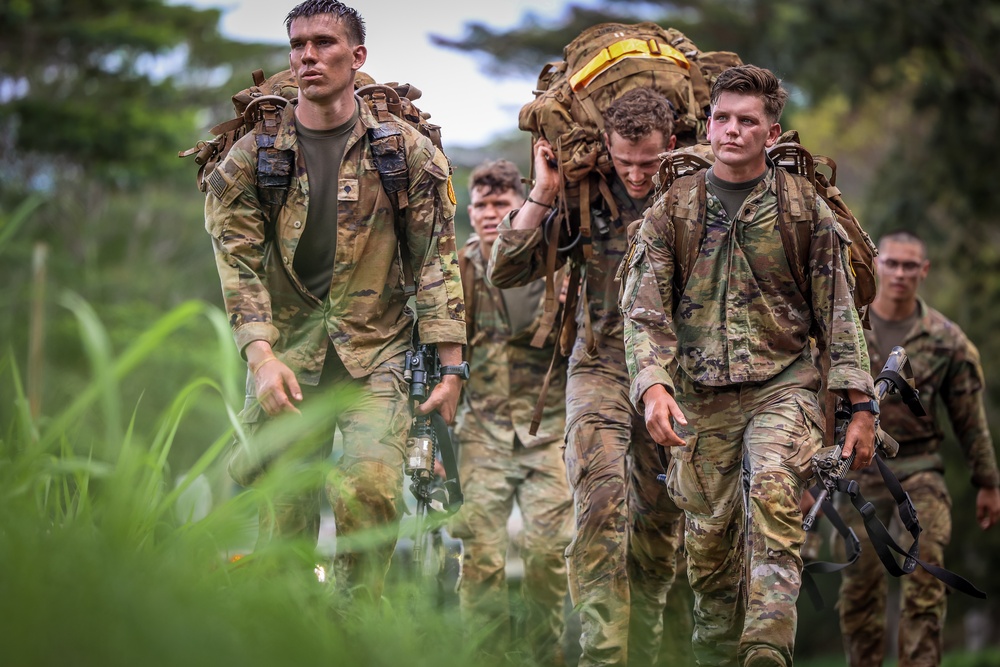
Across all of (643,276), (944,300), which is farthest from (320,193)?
(944,300)

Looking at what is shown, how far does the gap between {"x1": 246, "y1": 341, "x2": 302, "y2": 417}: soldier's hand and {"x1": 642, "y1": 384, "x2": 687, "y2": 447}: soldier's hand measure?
1.43 metres

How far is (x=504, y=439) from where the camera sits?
28.8 feet

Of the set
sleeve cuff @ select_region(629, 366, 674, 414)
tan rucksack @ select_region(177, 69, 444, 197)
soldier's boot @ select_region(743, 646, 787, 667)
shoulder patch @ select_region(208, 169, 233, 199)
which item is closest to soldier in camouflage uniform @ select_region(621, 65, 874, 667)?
sleeve cuff @ select_region(629, 366, 674, 414)

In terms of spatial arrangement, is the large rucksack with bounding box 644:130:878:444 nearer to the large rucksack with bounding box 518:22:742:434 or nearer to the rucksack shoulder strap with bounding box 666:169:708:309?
the rucksack shoulder strap with bounding box 666:169:708:309

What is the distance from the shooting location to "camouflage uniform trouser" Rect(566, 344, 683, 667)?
6336mm

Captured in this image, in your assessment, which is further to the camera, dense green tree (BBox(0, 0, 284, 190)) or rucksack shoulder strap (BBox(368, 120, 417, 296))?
dense green tree (BBox(0, 0, 284, 190))

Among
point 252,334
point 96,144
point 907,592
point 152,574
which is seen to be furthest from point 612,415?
point 96,144

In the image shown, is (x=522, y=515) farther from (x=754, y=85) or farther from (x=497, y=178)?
(x=754, y=85)

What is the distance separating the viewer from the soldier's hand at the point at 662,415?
545cm

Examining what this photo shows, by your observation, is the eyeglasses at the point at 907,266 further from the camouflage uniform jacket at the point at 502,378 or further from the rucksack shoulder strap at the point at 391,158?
the rucksack shoulder strap at the point at 391,158

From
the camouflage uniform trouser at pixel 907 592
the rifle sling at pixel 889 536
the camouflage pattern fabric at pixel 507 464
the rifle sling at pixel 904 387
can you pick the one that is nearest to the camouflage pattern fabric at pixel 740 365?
the rifle sling at pixel 889 536

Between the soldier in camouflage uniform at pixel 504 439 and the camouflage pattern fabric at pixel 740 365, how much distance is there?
234cm

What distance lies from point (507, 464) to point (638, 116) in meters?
2.84

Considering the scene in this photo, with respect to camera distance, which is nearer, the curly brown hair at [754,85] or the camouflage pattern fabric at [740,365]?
the camouflage pattern fabric at [740,365]
